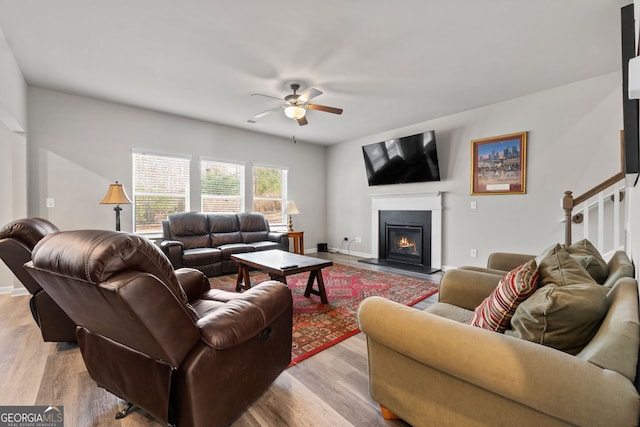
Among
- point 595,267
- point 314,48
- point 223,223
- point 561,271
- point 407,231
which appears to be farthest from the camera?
point 407,231

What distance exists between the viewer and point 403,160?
5004mm

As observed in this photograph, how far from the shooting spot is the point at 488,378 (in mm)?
894

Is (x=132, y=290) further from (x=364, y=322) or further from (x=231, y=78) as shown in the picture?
(x=231, y=78)

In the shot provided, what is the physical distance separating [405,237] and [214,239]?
344cm

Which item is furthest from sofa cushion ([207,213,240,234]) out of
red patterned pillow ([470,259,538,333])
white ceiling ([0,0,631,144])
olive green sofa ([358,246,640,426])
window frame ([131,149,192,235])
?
red patterned pillow ([470,259,538,333])

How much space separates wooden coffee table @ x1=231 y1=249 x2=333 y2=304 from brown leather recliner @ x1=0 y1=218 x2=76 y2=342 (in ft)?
5.18

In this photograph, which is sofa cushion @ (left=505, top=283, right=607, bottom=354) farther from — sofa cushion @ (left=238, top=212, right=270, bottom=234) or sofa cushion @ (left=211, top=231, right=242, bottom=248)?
sofa cushion @ (left=238, top=212, right=270, bottom=234)

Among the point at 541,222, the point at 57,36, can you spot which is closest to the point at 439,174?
the point at 541,222

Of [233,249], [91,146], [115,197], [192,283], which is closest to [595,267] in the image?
[192,283]

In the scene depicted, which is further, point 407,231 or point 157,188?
point 407,231

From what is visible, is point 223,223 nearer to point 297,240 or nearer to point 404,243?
point 297,240

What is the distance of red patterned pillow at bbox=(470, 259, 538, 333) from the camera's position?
1141 millimetres

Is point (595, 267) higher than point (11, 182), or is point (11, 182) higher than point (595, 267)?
point (11, 182)

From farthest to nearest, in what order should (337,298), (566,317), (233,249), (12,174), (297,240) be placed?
(297,240) < (233,249) < (12,174) < (337,298) < (566,317)
